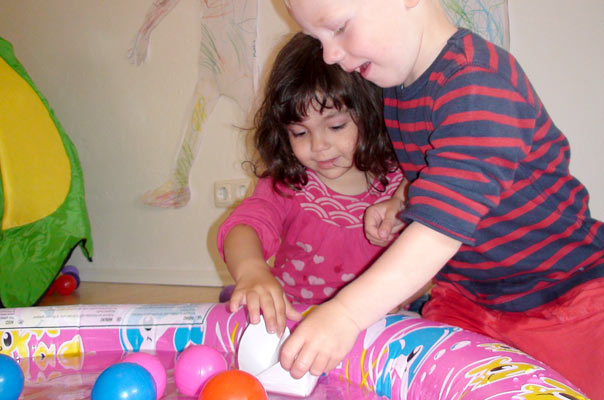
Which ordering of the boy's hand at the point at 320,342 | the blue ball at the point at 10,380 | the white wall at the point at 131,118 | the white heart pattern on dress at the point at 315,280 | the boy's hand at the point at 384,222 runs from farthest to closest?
the white wall at the point at 131,118, the white heart pattern on dress at the point at 315,280, the boy's hand at the point at 384,222, the blue ball at the point at 10,380, the boy's hand at the point at 320,342

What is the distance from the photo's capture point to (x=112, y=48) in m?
1.88

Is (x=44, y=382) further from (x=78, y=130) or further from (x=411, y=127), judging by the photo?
(x=78, y=130)

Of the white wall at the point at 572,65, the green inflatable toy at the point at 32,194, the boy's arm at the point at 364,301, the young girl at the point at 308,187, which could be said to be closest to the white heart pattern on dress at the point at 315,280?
the young girl at the point at 308,187

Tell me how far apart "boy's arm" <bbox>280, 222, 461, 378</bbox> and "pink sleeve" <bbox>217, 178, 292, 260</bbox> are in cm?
42

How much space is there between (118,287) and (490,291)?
1460 mm

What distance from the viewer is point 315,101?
2.95ft

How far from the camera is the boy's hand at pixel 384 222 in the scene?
86cm

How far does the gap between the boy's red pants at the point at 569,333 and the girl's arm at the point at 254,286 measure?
0.35m

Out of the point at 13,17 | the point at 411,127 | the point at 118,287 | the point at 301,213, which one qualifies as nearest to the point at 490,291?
the point at 411,127

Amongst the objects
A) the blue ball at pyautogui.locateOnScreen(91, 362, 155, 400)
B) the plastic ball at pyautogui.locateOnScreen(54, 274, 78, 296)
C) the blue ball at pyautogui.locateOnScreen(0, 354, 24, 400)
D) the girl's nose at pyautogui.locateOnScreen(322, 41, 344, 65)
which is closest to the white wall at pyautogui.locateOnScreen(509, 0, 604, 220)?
the girl's nose at pyautogui.locateOnScreen(322, 41, 344, 65)

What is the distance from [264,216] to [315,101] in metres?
0.26

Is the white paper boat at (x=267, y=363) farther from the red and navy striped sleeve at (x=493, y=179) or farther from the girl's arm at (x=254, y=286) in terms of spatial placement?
the red and navy striped sleeve at (x=493, y=179)

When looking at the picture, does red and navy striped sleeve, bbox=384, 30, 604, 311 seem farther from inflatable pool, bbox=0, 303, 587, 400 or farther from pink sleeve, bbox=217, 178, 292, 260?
pink sleeve, bbox=217, 178, 292, 260

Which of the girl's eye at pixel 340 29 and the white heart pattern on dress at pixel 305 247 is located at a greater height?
the girl's eye at pixel 340 29
